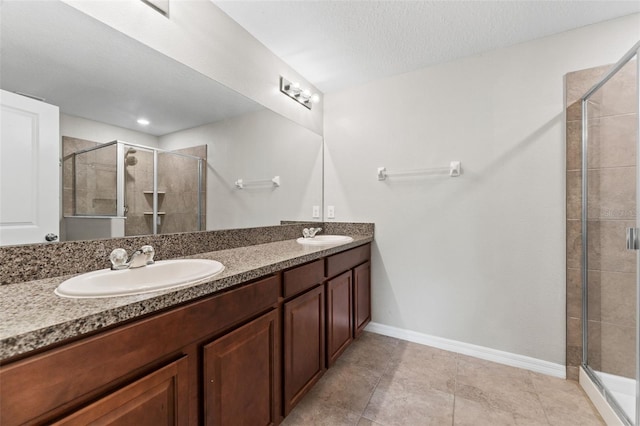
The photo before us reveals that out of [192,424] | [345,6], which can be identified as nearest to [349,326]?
[192,424]

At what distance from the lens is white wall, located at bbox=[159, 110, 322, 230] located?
1.62 meters

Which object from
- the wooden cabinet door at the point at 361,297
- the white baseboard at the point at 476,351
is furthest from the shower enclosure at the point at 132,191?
the white baseboard at the point at 476,351

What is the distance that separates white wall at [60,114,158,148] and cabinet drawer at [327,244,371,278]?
3.93 feet

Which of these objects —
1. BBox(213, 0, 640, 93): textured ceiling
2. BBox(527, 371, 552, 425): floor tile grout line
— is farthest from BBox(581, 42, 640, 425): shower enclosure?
A: BBox(213, 0, 640, 93): textured ceiling

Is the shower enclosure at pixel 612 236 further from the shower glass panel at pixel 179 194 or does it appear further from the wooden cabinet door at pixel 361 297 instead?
A: the shower glass panel at pixel 179 194

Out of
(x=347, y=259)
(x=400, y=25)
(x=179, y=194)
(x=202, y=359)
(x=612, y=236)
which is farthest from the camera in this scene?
(x=347, y=259)

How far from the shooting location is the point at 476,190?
2062mm

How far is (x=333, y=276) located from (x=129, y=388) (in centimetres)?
124

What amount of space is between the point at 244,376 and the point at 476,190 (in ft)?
6.44

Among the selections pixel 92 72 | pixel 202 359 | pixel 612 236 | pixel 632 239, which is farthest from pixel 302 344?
pixel 612 236

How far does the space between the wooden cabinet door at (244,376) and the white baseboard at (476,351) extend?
1388 mm

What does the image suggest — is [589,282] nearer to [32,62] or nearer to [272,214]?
[272,214]

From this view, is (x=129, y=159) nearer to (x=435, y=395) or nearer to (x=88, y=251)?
(x=88, y=251)

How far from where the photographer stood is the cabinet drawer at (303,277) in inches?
53.3
